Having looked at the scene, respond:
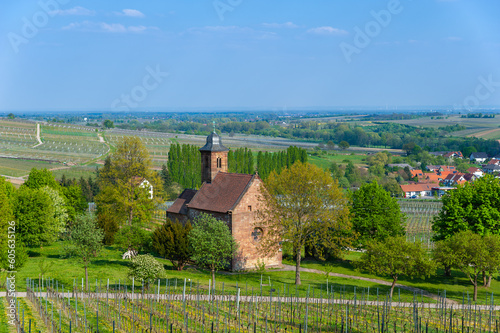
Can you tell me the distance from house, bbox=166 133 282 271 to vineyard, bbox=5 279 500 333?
7.85 metres

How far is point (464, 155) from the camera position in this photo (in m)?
180

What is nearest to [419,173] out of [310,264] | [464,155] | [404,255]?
[464,155]

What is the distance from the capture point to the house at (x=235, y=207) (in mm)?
42875

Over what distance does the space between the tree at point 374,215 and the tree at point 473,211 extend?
434 cm

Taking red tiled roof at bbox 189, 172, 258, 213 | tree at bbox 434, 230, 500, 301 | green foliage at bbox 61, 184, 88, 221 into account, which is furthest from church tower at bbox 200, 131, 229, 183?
tree at bbox 434, 230, 500, 301

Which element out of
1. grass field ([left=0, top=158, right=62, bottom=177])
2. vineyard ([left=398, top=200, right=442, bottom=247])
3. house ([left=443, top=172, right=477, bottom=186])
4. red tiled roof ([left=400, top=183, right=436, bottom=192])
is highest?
grass field ([left=0, top=158, right=62, bottom=177])

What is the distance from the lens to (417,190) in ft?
392

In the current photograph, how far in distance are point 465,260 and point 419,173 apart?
4245 inches

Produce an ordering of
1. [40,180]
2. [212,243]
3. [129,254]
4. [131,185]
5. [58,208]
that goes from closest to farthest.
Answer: [212,243] → [129,254] → [131,185] → [58,208] → [40,180]

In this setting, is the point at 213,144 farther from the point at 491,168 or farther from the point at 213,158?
the point at 491,168

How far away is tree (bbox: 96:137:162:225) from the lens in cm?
4859

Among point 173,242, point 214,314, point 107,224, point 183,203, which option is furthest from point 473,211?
point 107,224

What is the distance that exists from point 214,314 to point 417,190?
100847mm

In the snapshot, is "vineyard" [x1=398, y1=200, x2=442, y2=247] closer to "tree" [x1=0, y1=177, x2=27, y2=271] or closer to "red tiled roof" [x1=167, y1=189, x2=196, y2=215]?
"red tiled roof" [x1=167, y1=189, x2=196, y2=215]
